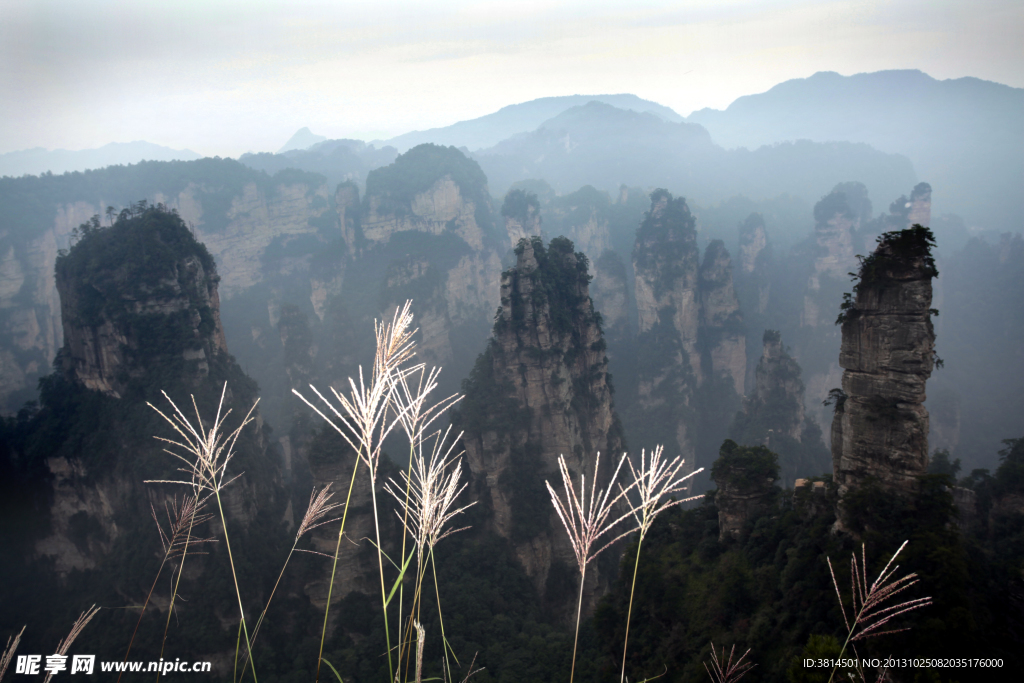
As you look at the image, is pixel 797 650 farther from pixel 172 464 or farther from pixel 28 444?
→ pixel 28 444

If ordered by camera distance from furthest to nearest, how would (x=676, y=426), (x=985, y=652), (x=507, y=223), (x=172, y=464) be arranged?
(x=507, y=223), (x=676, y=426), (x=172, y=464), (x=985, y=652)

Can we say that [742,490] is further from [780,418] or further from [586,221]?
[586,221]

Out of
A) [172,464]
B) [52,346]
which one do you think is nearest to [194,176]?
[52,346]

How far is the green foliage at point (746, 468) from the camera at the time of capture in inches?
784

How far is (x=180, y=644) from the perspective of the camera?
2427 cm

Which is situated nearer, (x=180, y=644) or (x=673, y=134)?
(x=180, y=644)

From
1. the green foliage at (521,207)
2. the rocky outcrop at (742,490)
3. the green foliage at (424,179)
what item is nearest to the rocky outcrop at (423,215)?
the green foliage at (424,179)

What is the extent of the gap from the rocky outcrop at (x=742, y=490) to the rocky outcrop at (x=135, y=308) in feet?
91.7

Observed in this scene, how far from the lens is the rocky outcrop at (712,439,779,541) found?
19.7 m

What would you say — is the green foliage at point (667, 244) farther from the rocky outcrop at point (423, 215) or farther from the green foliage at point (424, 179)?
the green foliage at point (424, 179)

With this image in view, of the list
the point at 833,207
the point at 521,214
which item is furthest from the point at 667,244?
the point at 833,207

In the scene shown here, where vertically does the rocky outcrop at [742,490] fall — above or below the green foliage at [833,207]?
below

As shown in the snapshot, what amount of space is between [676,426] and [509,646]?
3412cm

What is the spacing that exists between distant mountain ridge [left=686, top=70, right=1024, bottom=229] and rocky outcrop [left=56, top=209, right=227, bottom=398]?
12968 centimetres
